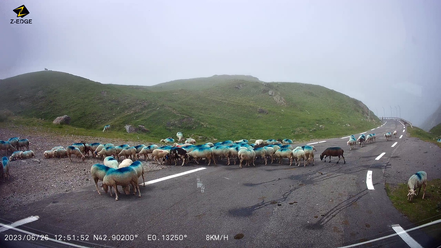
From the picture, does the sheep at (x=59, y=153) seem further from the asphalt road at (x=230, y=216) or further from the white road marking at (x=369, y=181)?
Answer: the white road marking at (x=369, y=181)

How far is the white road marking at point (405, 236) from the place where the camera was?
15.8 ft

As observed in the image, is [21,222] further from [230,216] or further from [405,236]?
[405,236]

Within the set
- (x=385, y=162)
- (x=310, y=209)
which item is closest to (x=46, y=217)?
(x=310, y=209)

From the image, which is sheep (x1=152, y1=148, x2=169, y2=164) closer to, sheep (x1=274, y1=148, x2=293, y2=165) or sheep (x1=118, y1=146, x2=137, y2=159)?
sheep (x1=118, y1=146, x2=137, y2=159)

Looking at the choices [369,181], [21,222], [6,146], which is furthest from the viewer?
[6,146]

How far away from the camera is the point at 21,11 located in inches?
423

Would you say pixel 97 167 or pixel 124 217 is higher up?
pixel 97 167

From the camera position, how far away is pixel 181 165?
1559 centimetres

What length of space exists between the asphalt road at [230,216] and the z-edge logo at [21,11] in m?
8.49

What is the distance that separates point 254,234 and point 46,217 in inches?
241

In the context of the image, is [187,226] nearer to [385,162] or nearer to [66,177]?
[66,177]

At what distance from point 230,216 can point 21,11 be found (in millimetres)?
12882

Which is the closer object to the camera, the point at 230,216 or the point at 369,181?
the point at 230,216

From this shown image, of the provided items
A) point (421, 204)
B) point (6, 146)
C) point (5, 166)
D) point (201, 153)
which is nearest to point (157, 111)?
point (6, 146)
